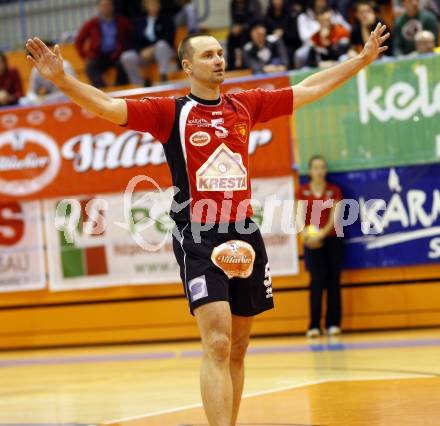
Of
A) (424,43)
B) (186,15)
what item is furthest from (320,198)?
(186,15)

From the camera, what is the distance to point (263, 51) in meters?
14.9

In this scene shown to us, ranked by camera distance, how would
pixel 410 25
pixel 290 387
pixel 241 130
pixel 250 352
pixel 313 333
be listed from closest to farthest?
pixel 241 130 → pixel 290 387 → pixel 250 352 → pixel 313 333 → pixel 410 25

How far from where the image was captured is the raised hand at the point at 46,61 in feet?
18.5

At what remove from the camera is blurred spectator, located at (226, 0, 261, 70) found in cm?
1544

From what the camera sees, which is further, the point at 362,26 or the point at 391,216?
the point at 362,26

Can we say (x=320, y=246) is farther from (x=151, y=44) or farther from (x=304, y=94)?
(x=304, y=94)

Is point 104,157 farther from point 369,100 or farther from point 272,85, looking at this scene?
point 369,100

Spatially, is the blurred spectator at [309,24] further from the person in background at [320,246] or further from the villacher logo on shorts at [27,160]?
the villacher logo on shorts at [27,160]

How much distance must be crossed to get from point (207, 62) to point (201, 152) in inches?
22.7

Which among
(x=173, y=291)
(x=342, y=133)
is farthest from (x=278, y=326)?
Result: (x=342, y=133)

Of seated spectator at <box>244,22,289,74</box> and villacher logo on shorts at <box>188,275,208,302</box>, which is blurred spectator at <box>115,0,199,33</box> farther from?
villacher logo on shorts at <box>188,275,208,302</box>

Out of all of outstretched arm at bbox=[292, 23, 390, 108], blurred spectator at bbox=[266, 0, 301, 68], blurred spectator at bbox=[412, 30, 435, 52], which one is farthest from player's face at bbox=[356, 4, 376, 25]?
outstretched arm at bbox=[292, 23, 390, 108]

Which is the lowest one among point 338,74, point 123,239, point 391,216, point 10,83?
point 123,239

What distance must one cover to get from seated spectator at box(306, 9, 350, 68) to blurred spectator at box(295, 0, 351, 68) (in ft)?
0.40
